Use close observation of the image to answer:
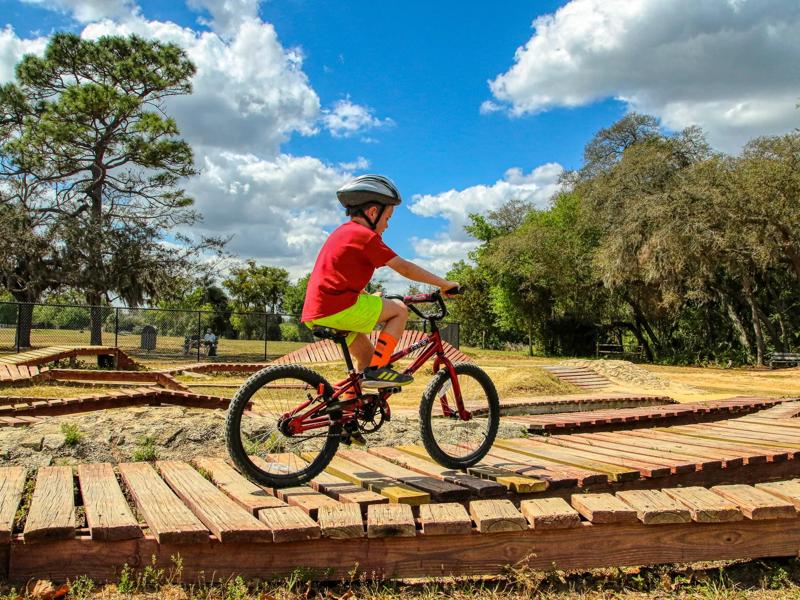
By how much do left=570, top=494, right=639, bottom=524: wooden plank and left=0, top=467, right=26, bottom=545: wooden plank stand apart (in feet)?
8.89

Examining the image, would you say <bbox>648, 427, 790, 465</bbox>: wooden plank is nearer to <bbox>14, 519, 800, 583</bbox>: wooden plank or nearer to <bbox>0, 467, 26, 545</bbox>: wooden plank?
<bbox>14, 519, 800, 583</bbox>: wooden plank

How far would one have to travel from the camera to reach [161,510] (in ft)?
11.1

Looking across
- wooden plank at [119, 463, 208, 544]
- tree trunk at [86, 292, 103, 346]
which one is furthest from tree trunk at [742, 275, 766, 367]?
wooden plank at [119, 463, 208, 544]

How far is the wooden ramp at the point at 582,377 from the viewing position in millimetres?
16922

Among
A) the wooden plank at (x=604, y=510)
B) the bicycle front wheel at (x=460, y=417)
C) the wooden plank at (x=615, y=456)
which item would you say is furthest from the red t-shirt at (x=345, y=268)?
the wooden plank at (x=615, y=456)

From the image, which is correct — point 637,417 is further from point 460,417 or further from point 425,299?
point 425,299

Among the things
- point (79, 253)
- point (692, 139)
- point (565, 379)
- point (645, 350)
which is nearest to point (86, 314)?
point (79, 253)

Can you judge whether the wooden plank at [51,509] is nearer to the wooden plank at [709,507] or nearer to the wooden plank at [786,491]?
the wooden plank at [709,507]

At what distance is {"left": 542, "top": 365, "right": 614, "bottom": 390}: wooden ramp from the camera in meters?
A: 16.9

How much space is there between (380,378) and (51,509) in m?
1.79

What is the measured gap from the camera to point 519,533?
11.5 feet

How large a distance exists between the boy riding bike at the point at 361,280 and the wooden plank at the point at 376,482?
586 millimetres

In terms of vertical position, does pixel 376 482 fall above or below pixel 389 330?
below

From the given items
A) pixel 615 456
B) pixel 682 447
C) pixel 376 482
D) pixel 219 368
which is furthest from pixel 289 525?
pixel 219 368
